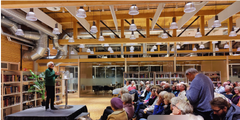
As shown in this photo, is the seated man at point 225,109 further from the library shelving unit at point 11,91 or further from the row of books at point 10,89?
the row of books at point 10,89

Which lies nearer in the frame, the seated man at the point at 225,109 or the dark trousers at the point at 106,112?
the seated man at the point at 225,109

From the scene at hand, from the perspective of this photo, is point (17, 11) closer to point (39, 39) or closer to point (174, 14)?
point (39, 39)

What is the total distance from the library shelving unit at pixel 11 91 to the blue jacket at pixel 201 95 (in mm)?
6793

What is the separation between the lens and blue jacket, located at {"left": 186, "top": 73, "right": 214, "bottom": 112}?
10.7ft

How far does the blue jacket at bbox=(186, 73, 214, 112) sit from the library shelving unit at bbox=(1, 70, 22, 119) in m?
6.79

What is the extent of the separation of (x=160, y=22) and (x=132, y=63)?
449 cm

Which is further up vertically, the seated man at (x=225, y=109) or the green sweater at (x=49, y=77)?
the green sweater at (x=49, y=77)

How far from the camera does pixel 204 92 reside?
130 inches

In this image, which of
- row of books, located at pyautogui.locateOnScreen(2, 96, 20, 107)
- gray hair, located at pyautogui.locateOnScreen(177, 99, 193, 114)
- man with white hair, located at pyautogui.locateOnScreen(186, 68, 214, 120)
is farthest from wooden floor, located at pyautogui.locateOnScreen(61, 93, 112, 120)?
gray hair, located at pyautogui.locateOnScreen(177, 99, 193, 114)

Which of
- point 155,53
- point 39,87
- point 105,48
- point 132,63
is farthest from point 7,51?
point 155,53

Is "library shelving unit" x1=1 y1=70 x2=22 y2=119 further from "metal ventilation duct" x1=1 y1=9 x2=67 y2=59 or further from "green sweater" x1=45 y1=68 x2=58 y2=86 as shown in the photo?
"green sweater" x1=45 y1=68 x2=58 y2=86

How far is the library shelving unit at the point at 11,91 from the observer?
23.6 feet

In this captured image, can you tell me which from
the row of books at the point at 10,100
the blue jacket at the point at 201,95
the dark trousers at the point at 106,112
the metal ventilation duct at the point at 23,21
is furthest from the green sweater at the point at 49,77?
the blue jacket at the point at 201,95

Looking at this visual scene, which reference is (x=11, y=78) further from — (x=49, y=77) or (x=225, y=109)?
(x=225, y=109)
